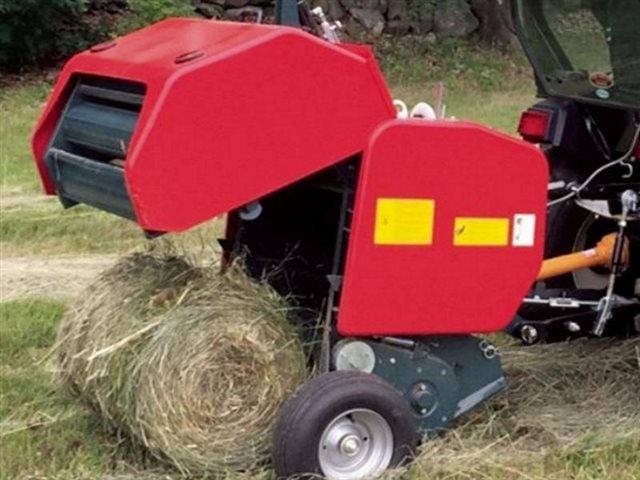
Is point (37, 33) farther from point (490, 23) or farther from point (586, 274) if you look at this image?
point (586, 274)

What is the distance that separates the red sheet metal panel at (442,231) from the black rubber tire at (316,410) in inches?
6.2

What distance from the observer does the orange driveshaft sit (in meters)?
4.58

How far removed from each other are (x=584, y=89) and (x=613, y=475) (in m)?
1.40

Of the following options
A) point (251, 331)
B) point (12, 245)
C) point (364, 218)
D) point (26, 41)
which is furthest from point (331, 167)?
point (26, 41)

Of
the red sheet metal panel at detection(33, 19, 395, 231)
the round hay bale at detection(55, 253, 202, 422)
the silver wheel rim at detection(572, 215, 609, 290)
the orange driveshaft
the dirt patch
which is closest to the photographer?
the red sheet metal panel at detection(33, 19, 395, 231)

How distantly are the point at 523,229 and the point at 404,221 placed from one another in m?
0.39

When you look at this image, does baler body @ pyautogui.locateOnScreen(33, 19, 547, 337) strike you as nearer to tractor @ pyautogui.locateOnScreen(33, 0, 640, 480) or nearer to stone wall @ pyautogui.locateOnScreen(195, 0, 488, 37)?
tractor @ pyautogui.locateOnScreen(33, 0, 640, 480)

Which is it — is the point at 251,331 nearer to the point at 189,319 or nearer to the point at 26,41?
the point at 189,319

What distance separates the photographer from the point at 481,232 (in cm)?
408

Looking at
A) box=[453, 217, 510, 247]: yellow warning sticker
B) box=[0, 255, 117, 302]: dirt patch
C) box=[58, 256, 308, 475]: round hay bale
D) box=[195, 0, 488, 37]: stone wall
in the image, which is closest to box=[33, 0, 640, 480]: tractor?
box=[453, 217, 510, 247]: yellow warning sticker

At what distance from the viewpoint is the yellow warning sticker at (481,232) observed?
13.3ft

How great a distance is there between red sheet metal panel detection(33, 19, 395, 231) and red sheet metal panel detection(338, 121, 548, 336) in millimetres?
133

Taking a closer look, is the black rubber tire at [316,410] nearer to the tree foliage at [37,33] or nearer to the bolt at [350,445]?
the bolt at [350,445]

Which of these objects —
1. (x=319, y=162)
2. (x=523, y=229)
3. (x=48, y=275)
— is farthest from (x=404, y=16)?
(x=319, y=162)
